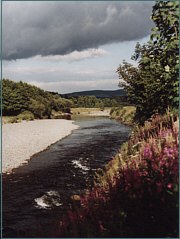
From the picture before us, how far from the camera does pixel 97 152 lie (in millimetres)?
18250

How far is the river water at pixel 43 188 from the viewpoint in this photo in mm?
7164

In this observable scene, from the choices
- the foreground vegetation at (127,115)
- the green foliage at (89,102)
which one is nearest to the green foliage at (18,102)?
the foreground vegetation at (127,115)

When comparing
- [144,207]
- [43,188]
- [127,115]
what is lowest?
[43,188]

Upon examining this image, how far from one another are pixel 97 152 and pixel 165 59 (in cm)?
1340

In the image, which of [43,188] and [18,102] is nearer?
[43,188]

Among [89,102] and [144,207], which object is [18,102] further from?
[89,102]

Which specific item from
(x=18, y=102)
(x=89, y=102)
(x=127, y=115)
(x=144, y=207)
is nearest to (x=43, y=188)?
(x=144, y=207)

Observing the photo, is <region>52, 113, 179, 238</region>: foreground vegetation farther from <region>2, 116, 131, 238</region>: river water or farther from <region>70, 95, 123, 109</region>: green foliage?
<region>70, 95, 123, 109</region>: green foliage

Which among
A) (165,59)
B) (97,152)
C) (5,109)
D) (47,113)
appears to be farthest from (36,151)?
(47,113)

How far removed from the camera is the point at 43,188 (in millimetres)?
10438

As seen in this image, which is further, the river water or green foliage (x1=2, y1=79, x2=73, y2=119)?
green foliage (x1=2, y1=79, x2=73, y2=119)

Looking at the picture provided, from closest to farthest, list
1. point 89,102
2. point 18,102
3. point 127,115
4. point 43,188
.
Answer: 1. point 43,188
2. point 127,115
3. point 18,102
4. point 89,102

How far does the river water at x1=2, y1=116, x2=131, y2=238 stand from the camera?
23.5 ft

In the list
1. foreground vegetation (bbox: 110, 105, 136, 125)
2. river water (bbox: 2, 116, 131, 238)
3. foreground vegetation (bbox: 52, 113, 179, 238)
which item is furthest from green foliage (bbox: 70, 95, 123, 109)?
foreground vegetation (bbox: 52, 113, 179, 238)
